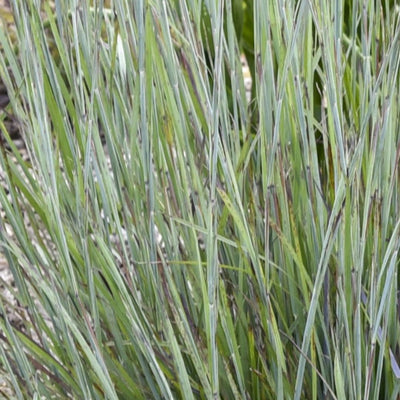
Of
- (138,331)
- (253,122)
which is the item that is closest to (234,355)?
(138,331)

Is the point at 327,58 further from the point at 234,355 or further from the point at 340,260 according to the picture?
the point at 234,355

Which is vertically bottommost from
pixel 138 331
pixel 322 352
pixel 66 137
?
pixel 322 352

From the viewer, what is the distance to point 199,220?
2.70ft

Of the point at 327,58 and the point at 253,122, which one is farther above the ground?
the point at 327,58

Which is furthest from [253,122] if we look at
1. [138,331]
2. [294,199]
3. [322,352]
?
[138,331]

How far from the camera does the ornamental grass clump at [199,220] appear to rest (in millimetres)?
713

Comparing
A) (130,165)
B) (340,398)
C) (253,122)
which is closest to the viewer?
(340,398)

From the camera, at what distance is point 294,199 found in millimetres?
901

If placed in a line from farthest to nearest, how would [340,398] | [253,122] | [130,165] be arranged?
1. [253,122]
2. [130,165]
3. [340,398]

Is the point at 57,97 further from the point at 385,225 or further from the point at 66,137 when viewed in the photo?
the point at 385,225

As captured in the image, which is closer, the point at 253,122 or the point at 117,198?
the point at 117,198

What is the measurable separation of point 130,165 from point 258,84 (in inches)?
6.5

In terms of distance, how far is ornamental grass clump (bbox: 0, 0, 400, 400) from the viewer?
0.71 m

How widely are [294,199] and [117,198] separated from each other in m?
0.20
